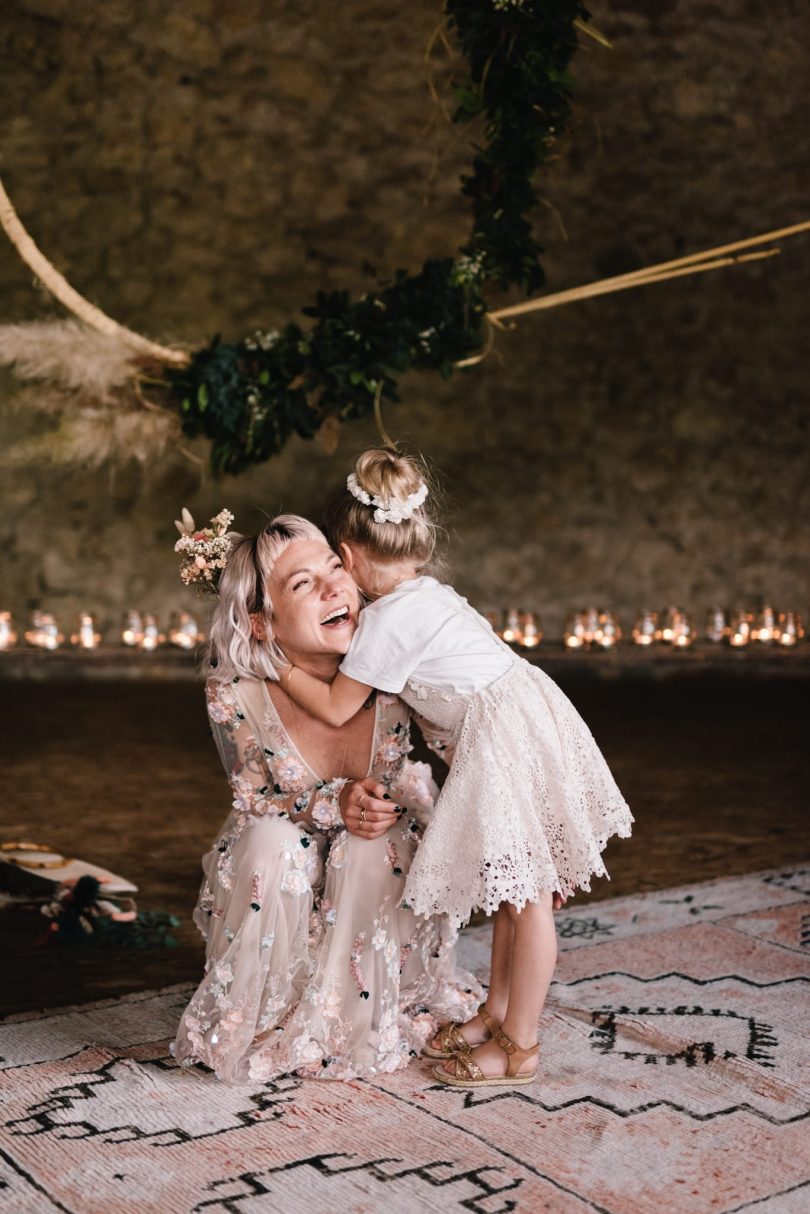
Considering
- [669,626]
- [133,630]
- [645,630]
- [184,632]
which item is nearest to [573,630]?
[645,630]

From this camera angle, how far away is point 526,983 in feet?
7.63

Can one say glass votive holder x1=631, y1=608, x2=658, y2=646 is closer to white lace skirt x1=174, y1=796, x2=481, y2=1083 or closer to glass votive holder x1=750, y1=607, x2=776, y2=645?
glass votive holder x1=750, y1=607, x2=776, y2=645

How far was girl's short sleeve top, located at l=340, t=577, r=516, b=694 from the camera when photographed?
240cm

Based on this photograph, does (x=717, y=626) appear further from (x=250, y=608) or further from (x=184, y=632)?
(x=250, y=608)

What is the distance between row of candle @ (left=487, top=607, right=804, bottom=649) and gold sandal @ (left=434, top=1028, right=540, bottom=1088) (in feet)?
14.6

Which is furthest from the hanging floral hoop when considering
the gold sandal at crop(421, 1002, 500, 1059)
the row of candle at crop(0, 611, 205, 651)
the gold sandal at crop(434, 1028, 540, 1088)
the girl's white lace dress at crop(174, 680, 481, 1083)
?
the row of candle at crop(0, 611, 205, 651)

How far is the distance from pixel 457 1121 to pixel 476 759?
0.60m

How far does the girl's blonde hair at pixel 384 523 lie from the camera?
2.45m

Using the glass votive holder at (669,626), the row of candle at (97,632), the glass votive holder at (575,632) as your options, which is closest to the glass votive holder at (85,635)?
the row of candle at (97,632)

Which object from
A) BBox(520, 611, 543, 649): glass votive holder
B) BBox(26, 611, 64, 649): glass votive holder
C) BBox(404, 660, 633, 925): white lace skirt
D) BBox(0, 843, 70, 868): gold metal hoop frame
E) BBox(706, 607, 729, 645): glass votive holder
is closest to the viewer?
BBox(404, 660, 633, 925): white lace skirt

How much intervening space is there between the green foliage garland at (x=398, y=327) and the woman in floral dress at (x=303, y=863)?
5.38ft

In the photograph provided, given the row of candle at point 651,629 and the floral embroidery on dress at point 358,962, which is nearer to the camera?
the floral embroidery on dress at point 358,962

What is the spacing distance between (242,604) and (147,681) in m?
4.32

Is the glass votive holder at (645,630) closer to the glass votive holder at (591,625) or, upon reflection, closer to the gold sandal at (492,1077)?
the glass votive holder at (591,625)
